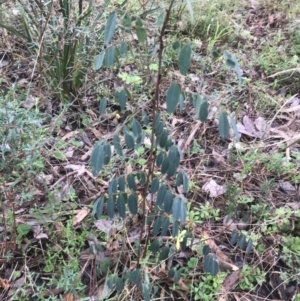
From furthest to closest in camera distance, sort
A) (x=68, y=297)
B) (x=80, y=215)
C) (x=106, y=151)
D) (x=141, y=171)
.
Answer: (x=80, y=215) → (x=68, y=297) → (x=141, y=171) → (x=106, y=151)

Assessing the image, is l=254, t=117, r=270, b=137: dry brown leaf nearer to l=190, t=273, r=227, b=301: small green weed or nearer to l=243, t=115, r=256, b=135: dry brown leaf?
l=243, t=115, r=256, b=135: dry brown leaf

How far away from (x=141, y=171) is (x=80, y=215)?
59 cm

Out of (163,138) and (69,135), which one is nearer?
(163,138)

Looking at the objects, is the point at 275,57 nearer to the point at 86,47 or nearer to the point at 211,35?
the point at 211,35

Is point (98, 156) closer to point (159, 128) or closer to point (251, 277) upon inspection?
point (159, 128)

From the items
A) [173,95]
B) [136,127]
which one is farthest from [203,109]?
[136,127]

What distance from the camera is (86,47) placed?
2070 mm

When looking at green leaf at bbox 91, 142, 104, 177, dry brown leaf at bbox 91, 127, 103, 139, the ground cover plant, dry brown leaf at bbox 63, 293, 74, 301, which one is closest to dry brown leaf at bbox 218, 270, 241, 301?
the ground cover plant

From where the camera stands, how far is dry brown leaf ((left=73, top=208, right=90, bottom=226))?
5.33 feet

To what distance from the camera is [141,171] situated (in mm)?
1166

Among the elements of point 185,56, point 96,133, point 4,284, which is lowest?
point 4,284

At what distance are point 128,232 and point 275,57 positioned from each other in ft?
5.23

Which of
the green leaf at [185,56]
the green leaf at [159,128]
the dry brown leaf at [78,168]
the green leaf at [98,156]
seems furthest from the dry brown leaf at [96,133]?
the green leaf at [185,56]

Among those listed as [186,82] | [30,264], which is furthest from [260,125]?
[30,264]
